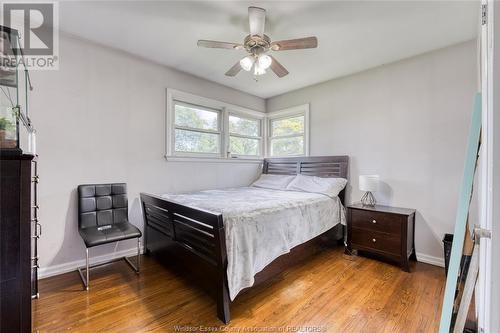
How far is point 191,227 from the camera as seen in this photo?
198 cm

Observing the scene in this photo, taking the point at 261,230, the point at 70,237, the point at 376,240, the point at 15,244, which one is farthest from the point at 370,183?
the point at 70,237

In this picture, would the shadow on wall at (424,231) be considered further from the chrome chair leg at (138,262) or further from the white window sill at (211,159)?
the chrome chair leg at (138,262)

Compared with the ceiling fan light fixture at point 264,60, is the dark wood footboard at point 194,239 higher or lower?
lower

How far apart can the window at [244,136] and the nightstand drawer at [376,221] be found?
7.20ft

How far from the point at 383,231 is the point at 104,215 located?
128 inches

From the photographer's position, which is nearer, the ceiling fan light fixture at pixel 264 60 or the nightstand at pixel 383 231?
the ceiling fan light fixture at pixel 264 60

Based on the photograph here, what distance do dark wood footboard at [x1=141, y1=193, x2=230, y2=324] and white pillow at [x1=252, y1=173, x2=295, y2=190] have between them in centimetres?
191

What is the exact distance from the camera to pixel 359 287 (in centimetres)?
217

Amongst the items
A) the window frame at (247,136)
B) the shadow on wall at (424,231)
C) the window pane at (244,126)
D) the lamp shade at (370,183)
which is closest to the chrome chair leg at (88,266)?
the window frame at (247,136)

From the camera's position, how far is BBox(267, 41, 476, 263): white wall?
8.30 feet

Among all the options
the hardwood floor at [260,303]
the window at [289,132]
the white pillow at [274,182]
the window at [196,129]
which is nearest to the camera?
the hardwood floor at [260,303]

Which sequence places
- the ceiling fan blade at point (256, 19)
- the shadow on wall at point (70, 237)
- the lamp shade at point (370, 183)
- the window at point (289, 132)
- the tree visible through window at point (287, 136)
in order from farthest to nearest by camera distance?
the tree visible through window at point (287, 136) < the window at point (289, 132) < the lamp shade at point (370, 183) < the shadow on wall at point (70, 237) < the ceiling fan blade at point (256, 19)

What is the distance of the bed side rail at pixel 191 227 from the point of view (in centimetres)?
167

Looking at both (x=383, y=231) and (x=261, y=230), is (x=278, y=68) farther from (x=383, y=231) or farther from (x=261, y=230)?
(x=383, y=231)
